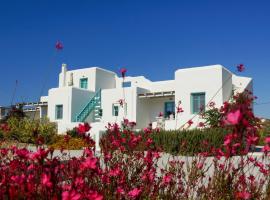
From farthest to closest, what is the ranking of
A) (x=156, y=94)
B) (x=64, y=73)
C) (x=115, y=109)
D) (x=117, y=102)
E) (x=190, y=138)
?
(x=64, y=73), (x=115, y=109), (x=117, y=102), (x=156, y=94), (x=190, y=138)

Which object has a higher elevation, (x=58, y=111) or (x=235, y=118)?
(x=58, y=111)

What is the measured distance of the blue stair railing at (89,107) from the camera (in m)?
22.9

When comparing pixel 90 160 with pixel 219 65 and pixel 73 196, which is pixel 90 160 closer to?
pixel 73 196

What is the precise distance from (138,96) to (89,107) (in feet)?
13.6

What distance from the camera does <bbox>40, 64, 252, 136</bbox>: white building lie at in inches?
707

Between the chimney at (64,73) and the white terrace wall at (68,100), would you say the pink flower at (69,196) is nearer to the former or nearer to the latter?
the white terrace wall at (68,100)

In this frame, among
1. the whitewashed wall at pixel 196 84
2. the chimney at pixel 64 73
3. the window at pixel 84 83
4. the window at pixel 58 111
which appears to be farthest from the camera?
the chimney at pixel 64 73

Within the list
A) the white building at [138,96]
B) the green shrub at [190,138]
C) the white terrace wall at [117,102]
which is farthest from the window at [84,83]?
the green shrub at [190,138]

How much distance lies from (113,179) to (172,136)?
9722mm

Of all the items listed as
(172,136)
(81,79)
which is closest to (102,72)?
(81,79)

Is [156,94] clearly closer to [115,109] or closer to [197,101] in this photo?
[115,109]

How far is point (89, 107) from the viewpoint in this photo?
23.4 meters

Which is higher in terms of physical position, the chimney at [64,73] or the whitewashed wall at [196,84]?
the chimney at [64,73]

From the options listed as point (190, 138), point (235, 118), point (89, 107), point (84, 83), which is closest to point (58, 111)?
point (89, 107)
